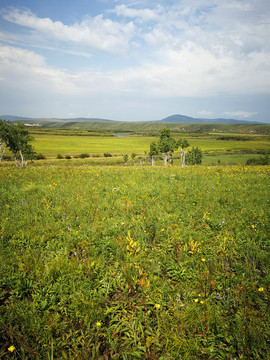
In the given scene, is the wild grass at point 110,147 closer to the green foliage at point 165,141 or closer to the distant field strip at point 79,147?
the distant field strip at point 79,147

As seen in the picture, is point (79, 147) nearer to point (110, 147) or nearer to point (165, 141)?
point (110, 147)

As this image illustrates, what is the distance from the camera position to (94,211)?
238 inches

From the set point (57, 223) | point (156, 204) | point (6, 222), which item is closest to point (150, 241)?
point (156, 204)

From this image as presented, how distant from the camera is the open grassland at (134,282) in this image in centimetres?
242

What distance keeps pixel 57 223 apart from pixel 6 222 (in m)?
1.39

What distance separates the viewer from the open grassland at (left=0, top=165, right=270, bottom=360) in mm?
2422

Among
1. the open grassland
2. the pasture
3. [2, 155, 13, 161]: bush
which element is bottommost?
the open grassland

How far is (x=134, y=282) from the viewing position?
3.40 meters

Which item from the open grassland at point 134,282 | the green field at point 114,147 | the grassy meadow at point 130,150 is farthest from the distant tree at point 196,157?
the open grassland at point 134,282

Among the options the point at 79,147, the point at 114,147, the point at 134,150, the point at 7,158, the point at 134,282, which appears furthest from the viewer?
the point at 114,147

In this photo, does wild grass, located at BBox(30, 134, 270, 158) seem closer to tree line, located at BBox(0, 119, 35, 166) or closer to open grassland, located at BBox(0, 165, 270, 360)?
tree line, located at BBox(0, 119, 35, 166)

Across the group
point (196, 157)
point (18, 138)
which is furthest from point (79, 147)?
point (196, 157)

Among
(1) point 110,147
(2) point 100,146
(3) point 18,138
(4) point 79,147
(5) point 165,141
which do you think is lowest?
(5) point 165,141

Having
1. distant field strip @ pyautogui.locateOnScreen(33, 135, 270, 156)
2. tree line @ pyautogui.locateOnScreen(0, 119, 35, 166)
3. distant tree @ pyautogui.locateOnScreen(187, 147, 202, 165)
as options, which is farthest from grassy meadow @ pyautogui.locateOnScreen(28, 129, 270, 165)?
tree line @ pyautogui.locateOnScreen(0, 119, 35, 166)
